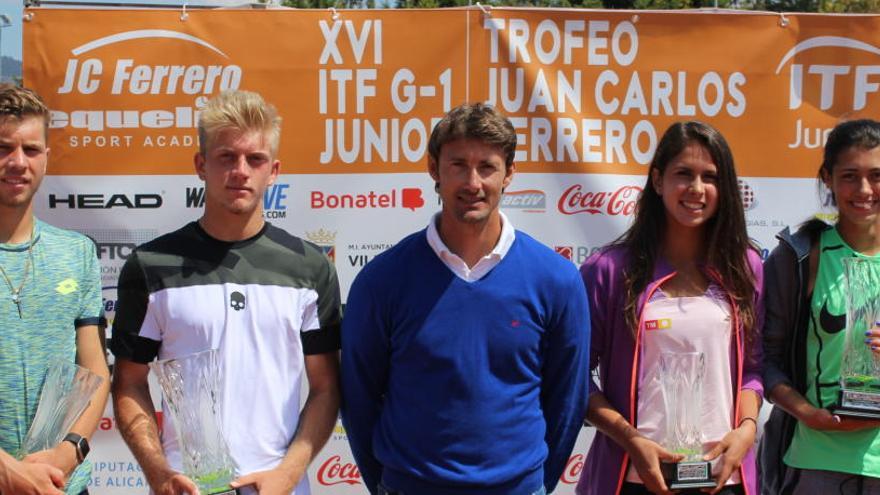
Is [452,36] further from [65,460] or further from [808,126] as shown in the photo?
[65,460]

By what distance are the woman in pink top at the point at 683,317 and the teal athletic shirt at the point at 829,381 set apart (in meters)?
0.22

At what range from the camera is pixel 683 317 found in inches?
116

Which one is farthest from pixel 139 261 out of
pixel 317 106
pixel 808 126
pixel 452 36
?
pixel 808 126

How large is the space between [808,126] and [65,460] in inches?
156

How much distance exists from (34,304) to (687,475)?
2083 millimetres

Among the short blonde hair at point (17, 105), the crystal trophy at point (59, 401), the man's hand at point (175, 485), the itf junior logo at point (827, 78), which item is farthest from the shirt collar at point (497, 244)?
the itf junior logo at point (827, 78)

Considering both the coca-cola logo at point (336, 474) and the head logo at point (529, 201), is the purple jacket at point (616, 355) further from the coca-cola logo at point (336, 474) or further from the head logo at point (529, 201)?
the coca-cola logo at point (336, 474)

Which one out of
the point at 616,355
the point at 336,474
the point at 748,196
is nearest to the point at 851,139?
the point at 616,355

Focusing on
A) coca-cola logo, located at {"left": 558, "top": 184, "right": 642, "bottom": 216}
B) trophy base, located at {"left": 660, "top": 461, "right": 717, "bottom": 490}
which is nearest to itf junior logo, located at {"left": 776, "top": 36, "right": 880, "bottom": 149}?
coca-cola logo, located at {"left": 558, "top": 184, "right": 642, "bottom": 216}

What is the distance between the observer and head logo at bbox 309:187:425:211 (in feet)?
15.8

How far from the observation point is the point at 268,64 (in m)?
4.76

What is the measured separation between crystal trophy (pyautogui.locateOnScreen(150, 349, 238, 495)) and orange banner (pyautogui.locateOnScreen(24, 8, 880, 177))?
233cm

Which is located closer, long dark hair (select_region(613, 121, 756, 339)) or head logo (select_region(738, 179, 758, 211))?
long dark hair (select_region(613, 121, 756, 339))

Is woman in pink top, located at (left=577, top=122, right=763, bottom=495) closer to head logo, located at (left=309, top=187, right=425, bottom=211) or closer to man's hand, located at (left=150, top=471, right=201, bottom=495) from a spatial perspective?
man's hand, located at (left=150, top=471, right=201, bottom=495)
